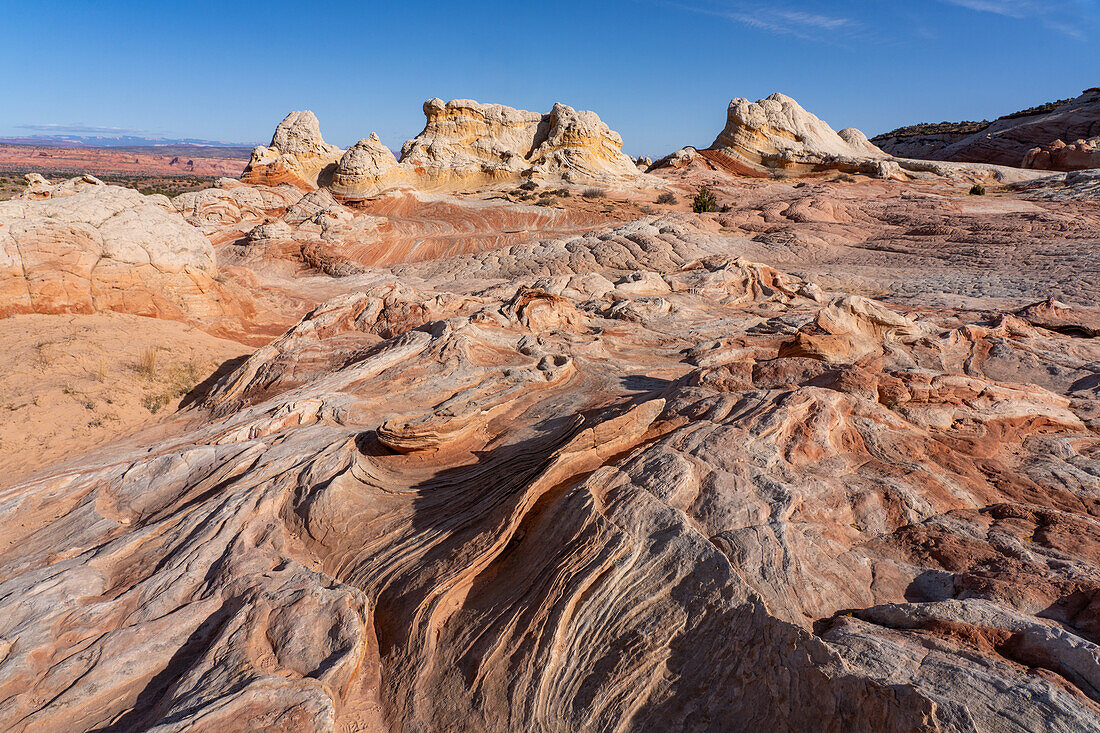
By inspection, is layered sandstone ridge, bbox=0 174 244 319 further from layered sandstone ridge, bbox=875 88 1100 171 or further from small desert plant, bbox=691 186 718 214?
layered sandstone ridge, bbox=875 88 1100 171

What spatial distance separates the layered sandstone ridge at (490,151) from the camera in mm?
28203

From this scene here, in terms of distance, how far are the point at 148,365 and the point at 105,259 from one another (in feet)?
10.1

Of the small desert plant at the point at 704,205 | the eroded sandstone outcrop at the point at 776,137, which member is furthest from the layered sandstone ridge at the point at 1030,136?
the small desert plant at the point at 704,205

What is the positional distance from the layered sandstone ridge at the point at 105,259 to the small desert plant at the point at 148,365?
212 centimetres

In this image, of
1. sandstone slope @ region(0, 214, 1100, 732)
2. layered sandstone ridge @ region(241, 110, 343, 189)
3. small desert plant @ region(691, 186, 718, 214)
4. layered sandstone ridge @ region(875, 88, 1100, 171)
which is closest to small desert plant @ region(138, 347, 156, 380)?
sandstone slope @ region(0, 214, 1100, 732)

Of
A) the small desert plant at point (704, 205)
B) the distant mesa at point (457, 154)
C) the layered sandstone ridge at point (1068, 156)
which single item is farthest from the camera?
the distant mesa at point (457, 154)

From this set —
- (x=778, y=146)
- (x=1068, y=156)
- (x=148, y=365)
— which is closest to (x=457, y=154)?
(x=778, y=146)

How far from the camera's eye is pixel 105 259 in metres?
10.8

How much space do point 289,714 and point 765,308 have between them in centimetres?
1044

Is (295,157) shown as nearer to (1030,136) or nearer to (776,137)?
(776,137)

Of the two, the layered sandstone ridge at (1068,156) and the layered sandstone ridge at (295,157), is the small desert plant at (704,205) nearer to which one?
the layered sandstone ridge at (1068,156)

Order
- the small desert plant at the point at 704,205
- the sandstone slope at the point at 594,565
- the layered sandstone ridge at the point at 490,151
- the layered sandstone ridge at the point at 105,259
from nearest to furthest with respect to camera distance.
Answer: the sandstone slope at the point at 594,565
the layered sandstone ridge at the point at 105,259
the small desert plant at the point at 704,205
the layered sandstone ridge at the point at 490,151

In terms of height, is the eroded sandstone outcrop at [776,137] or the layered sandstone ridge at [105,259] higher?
the eroded sandstone outcrop at [776,137]

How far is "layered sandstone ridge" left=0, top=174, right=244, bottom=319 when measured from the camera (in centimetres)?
999
